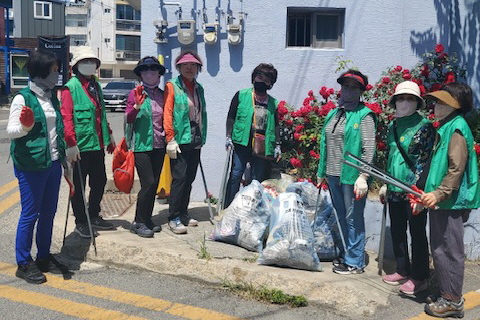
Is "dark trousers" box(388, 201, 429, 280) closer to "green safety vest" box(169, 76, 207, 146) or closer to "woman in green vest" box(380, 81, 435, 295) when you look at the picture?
"woman in green vest" box(380, 81, 435, 295)

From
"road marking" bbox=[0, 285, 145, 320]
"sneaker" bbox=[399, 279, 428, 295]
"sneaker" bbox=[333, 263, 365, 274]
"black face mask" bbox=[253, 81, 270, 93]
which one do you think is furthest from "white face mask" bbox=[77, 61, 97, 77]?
"sneaker" bbox=[399, 279, 428, 295]

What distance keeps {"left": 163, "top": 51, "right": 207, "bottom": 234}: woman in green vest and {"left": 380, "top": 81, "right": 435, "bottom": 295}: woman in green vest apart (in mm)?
1943

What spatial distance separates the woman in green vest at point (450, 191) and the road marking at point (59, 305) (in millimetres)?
2274

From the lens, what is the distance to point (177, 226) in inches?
229

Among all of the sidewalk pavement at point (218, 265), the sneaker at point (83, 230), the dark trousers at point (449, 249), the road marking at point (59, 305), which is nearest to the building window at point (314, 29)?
the sidewalk pavement at point (218, 265)

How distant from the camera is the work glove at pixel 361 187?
15.5ft

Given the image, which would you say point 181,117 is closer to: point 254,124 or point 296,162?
point 254,124

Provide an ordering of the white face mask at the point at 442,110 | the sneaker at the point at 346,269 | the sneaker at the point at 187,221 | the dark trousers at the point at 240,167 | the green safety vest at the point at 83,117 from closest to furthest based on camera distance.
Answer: the white face mask at the point at 442,110, the sneaker at the point at 346,269, the green safety vest at the point at 83,117, the sneaker at the point at 187,221, the dark trousers at the point at 240,167

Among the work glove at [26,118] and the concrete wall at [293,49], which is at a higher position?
the concrete wall at [293,49]

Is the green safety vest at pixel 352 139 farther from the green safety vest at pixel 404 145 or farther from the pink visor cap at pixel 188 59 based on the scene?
the pink visor cap at pixel 188 59

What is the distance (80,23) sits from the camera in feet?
213

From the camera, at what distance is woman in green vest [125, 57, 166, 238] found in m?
5.48

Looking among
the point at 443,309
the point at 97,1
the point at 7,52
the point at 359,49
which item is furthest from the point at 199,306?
the point at 97,1

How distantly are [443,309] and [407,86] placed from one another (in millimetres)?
1739
